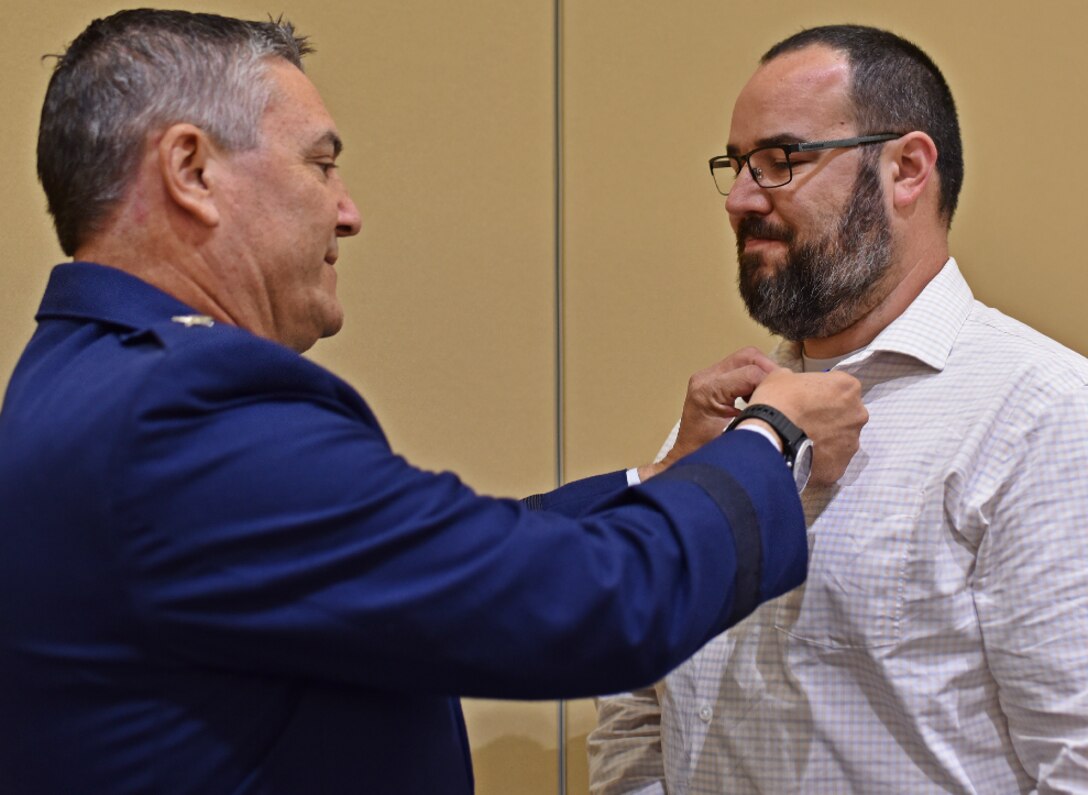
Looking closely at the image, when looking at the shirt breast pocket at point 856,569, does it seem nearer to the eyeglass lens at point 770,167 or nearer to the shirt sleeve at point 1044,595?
the shirt sleeve at point 1044,595

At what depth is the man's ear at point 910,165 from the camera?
1445 millimetres

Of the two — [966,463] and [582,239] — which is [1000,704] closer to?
[966,463]

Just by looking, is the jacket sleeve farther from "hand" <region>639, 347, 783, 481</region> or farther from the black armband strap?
"hand" <region>639, 347, 783, 481</region>

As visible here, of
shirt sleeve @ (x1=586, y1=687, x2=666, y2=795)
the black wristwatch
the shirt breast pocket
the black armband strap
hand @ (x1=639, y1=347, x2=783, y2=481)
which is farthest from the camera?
shirt sleeve @ (x1=586, y1=687, x2=666, y2=795)

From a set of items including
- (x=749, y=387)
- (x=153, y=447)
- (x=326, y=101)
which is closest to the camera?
(x=153, y=447)

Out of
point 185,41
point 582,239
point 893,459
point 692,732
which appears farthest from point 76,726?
point 582,239

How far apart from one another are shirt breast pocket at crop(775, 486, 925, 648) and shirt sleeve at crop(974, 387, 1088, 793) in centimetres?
9

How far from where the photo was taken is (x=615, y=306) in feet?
6.53

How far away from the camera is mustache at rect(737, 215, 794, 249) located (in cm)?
146

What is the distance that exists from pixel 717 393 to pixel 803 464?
0.89 ft

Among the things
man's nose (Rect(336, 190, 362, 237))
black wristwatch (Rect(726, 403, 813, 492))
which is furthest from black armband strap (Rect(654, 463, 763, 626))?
man's nose (Rect(336, 190, 362, 237))

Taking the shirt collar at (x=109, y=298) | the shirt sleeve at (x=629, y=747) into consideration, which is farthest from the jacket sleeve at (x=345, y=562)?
the shirt sleeve at (x=629, y=747)

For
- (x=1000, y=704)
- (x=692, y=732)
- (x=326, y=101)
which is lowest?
(x=692, y=732)

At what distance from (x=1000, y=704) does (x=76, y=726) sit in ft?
3.01
